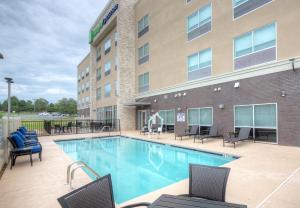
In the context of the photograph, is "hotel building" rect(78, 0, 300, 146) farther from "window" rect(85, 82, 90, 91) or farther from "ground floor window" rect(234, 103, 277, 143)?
"window" rect(85, 82, 90, 91)

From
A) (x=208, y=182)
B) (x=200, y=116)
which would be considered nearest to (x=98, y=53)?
(x=200, y=116)

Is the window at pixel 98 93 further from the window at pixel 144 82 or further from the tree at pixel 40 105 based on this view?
the tree at pixel 40 105

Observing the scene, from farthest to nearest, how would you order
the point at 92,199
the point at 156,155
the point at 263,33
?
the point at 263,33 → the point at 156,155 → the point at 92,199

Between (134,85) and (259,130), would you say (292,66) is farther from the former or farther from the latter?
(134,85)

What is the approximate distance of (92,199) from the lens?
7.08 feet

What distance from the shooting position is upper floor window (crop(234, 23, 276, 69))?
10031mm

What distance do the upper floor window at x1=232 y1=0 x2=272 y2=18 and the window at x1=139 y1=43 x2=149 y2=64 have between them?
9910mm

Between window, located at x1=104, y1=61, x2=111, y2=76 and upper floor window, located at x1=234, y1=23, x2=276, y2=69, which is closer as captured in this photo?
upper floor window, located at x1=234, y1=23, x2=276, y2=69

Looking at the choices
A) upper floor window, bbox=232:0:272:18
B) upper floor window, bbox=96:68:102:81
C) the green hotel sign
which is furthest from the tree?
upper floor window, bbox=232:0:272:18

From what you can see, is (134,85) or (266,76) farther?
(134,85)

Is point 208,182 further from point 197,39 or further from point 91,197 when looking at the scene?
point 197,39

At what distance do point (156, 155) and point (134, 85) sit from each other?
13551 mm

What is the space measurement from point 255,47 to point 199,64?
13.4 feet

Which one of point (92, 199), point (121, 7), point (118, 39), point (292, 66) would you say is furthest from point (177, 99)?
point (92, 199)
